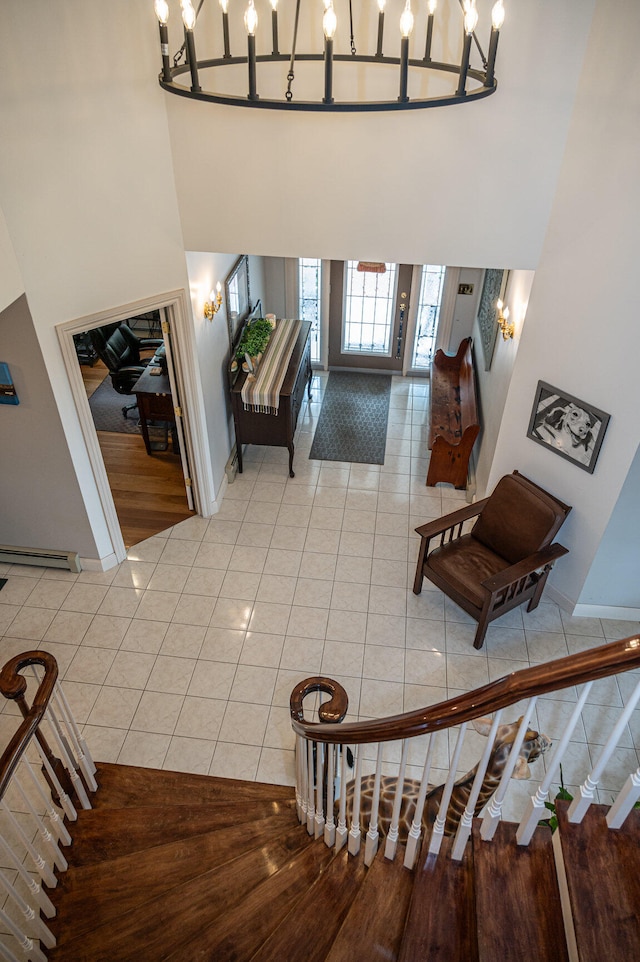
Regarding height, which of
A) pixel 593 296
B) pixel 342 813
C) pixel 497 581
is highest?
pixel 593 296

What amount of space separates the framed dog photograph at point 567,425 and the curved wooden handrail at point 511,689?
3086 mm

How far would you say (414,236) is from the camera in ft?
15.4

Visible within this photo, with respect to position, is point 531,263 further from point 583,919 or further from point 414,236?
point 583,919

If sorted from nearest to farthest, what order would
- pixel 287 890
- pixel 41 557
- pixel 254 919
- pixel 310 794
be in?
pixel 254 919 → pixel 287 890 → pixel 310 794 → pixel 41 557

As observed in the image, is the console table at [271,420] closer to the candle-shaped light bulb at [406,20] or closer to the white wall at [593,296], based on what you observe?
the white wall at [593,296]

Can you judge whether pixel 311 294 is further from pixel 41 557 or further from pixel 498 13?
pixel 498 13

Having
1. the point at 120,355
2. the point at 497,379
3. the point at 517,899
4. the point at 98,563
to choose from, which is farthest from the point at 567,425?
the point at 120,355

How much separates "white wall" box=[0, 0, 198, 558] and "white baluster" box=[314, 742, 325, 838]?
3153mm

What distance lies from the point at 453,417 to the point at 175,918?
5.39 meters

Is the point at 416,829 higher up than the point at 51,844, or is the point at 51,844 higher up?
the point at 416,829

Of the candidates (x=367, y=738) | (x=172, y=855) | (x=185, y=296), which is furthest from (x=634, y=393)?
(x=172, y=855)

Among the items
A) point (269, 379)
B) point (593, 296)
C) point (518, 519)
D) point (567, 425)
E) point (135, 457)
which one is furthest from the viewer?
point (135, 457)

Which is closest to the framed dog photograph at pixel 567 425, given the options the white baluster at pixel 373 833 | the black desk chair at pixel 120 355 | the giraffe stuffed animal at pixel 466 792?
the giraffe stuffed animal at pixel 466 792

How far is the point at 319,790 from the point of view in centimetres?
285
